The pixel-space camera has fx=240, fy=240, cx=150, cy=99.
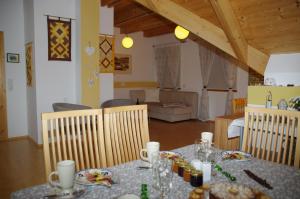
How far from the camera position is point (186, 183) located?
115 cm

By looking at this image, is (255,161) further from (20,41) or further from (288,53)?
(20,41)

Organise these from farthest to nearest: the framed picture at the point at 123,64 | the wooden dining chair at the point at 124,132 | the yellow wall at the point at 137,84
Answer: the yellow wall at the point at 137,84 < the framed picture at the point at 123,64 < the wooden dining chair at the point at 124,132

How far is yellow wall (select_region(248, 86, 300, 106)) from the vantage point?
314 cm

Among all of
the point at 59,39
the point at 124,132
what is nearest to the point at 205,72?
the point at 59,39

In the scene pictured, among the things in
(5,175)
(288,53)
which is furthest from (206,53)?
(5,175)

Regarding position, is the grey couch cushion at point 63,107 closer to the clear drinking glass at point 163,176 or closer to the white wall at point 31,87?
the white wall at point 31,87

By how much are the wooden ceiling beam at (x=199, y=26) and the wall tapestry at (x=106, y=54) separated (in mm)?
1759

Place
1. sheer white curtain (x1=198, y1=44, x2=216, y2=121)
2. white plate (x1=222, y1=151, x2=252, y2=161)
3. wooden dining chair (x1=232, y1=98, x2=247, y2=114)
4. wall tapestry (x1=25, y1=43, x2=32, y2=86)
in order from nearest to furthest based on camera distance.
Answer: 1. white plate (x1=222, y1=151, x2=252, y2=161)
2. wooden dining chair (x1=232, y1=98, x2=247, y2=114)
3. wall tapestry (x1=25, y1=43, x2=32, y2=86)
4. sheer white curtain (x1=198, y1=44, x2=216, y2=121)

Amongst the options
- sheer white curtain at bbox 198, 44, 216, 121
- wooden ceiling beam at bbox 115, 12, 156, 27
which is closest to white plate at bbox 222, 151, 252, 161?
wooden ceiling beam at bbox 115, 12, 156, 27

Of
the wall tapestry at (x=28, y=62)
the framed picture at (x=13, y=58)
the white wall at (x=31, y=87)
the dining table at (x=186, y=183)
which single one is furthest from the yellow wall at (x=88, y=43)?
the dining table at (x=186, y=183)

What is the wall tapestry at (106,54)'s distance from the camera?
17.0 ft

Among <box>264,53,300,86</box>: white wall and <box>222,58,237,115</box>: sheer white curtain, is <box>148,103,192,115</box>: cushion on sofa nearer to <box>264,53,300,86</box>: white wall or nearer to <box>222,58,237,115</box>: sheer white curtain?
<box>222,58,237,115</box>: sheer white curtain

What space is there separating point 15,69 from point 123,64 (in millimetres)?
3625

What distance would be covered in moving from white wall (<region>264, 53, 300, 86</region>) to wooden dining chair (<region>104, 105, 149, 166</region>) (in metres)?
2.50
